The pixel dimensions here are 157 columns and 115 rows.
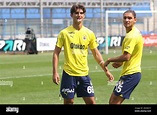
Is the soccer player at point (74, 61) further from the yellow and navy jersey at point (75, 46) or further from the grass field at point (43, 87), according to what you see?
the grass field at point (43, 87)

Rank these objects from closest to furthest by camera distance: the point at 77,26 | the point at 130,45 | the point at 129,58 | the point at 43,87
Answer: the point at 130,45 < the point at 129,58 < the point at 77,26 < the point at 43,87

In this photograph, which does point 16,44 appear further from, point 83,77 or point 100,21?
point 83,77

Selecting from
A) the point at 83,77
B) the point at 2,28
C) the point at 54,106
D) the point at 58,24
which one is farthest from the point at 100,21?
the point at 54,106

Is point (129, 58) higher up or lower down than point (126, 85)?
higher up

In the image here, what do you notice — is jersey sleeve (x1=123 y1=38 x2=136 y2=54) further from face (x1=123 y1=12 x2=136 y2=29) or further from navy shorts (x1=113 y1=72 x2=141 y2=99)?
navy shorts (x1=113 y1=72 x2=141 y2=99)

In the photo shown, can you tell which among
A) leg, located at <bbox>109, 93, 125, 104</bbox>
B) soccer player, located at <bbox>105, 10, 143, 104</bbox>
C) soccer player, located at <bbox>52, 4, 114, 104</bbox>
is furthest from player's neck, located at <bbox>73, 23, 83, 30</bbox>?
leg, located at <bbox>109, 93, 125, 104</bbox>

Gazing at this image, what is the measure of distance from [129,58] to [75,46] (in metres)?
0.98

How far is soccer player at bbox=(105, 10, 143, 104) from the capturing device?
8367mm

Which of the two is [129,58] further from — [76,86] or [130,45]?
[76,86]

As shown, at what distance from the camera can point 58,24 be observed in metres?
45.2

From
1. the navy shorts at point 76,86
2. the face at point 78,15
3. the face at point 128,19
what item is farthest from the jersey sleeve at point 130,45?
the navy shorts at point 76,86

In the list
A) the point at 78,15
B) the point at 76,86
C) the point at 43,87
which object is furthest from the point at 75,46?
the point at 43,87

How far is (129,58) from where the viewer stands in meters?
8.45

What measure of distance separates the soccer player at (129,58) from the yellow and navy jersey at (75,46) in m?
0.60
